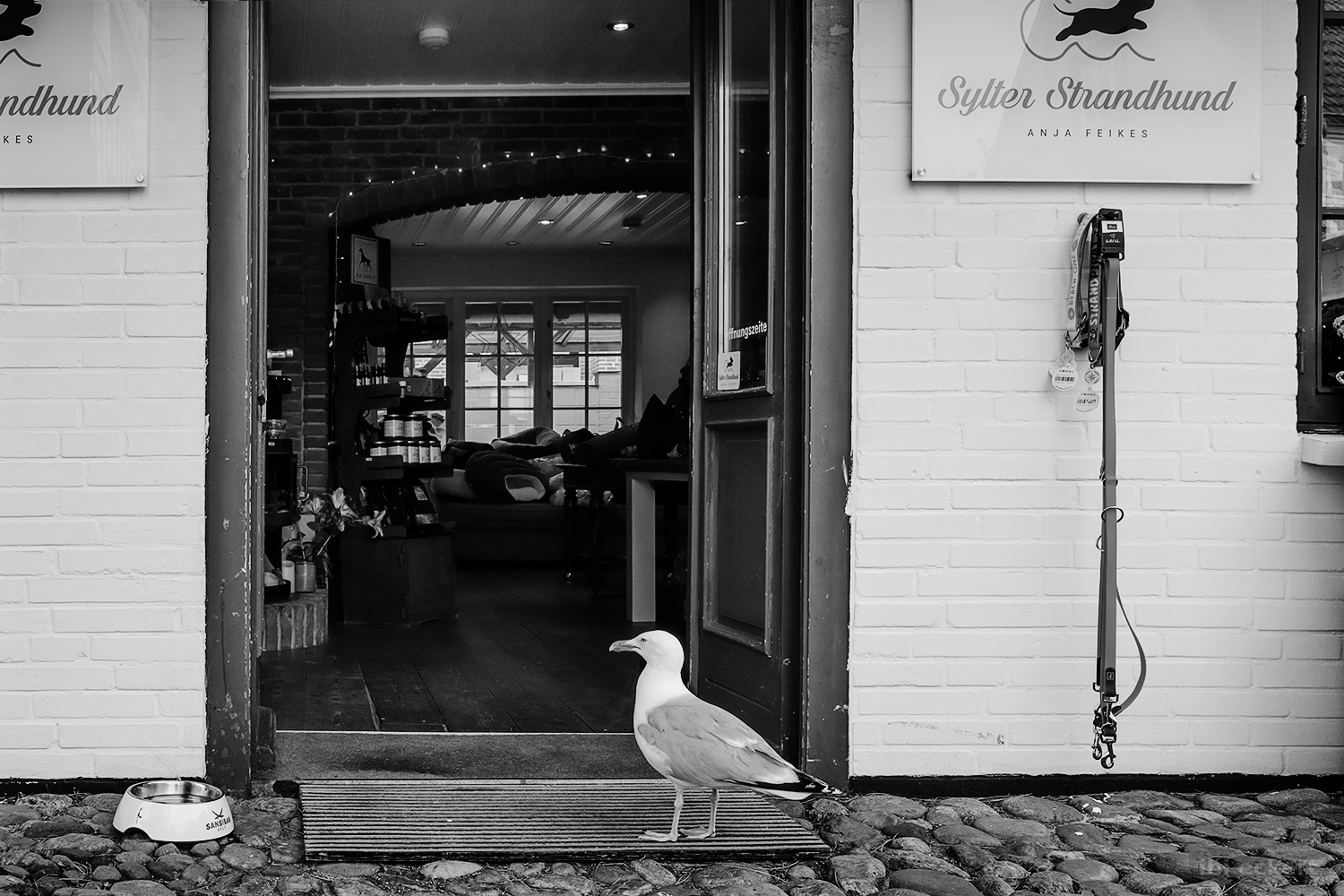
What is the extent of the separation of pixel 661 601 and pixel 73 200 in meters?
3.97

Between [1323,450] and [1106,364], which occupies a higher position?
[1106,364]

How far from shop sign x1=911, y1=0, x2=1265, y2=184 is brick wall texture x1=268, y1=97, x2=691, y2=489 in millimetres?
4131

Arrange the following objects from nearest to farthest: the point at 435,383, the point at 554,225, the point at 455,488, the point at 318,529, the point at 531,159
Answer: the point at 318,529 < the point at 435,383 < the point at 531,159 < the point at 455,488 < the point at 554,225

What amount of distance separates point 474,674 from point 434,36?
10.3 feet

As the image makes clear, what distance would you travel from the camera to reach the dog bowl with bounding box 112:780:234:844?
2459 millimetres

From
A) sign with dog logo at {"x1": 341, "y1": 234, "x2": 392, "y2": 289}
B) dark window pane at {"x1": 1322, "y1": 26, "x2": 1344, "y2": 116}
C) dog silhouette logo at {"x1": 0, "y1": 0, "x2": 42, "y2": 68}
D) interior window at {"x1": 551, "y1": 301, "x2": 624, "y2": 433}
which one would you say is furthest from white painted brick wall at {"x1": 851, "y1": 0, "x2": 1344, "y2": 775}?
interior window at {"x1": 551, "y1": 301, "x2": 624, "y2": 433}

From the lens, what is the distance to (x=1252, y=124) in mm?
2908

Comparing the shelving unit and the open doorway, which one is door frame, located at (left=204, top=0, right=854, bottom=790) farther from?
the shelving unit

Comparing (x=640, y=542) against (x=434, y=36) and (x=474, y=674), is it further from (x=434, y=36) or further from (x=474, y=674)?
(x=434, y=36)

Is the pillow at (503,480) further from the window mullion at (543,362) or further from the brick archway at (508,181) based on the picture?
the window mullion at (543,362)

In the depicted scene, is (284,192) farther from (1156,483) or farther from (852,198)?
(1156,483)

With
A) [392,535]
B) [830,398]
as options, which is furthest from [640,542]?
[830,398]

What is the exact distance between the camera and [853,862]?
2398 millimetres

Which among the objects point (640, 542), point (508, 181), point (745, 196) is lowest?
point (640, 542)
